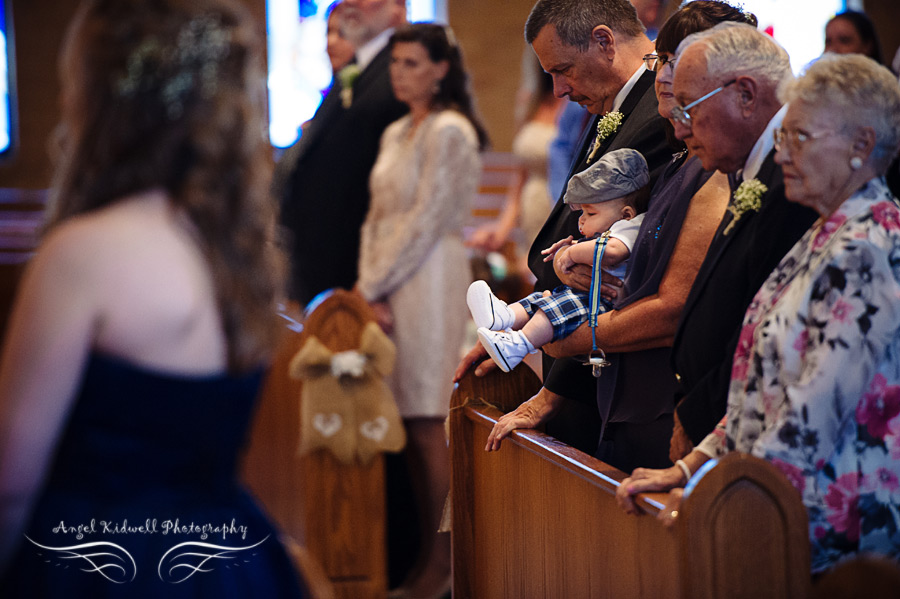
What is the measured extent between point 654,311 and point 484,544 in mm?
1163

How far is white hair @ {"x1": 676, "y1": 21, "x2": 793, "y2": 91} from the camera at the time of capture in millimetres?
2184

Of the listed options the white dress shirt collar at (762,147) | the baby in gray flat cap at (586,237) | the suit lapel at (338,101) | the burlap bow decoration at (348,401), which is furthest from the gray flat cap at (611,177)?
the suit lapel at (338,101)

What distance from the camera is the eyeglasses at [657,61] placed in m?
2.47

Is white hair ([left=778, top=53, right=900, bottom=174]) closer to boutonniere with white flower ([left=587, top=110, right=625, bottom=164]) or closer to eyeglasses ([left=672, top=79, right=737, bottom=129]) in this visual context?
eyeglasses ([left=672, top=79, right=737, bottom=129])

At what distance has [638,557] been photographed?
2.02m

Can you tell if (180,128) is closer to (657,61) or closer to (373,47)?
(657,61)

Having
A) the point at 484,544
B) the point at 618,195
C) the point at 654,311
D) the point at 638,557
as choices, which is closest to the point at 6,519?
the point at 638,557

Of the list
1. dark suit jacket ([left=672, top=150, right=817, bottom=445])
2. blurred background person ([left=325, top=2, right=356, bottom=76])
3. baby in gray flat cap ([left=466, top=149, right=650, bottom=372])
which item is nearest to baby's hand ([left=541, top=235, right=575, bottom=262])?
baby in gray flat cap ([left=466, top=149, right=650, bottom=372])

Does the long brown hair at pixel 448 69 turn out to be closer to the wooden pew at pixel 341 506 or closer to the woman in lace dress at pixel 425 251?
the woman in lace dress at pixel 425 251

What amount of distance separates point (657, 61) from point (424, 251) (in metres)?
2.01

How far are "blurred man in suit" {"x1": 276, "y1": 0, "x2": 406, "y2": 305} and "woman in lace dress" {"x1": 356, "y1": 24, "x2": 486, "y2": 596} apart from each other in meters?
0.29

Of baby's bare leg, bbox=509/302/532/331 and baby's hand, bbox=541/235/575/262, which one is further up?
baby's hand, bbox=541/235/575/262

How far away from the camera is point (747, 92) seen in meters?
2.19

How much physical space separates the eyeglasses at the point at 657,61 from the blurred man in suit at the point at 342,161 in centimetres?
216
